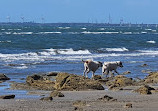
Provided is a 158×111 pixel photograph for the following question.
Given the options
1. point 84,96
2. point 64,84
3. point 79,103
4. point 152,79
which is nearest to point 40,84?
point 64,84

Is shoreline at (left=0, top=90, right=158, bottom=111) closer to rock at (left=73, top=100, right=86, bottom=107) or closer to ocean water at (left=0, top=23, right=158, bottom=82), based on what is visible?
rock at (left=73, top=100, right=86, bottom=107)

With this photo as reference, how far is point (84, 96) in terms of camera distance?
16.5m

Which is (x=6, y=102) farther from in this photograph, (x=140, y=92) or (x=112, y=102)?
(x=140, y=92)

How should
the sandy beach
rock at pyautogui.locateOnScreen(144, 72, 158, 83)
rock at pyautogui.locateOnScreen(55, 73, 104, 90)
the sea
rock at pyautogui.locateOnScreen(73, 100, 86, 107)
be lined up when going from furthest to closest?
the sea, rock at pyautogui.locateOnScreen(144, 72, 158, 83), rock at pyautogui.locateOnScreen(55, 73, 104, 90), rock at pyautogui.locateOnScreen(73, 100, 86, 107), the sandy beach

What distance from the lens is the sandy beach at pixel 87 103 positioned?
13594 mm

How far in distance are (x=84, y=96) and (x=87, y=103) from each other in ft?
6.21

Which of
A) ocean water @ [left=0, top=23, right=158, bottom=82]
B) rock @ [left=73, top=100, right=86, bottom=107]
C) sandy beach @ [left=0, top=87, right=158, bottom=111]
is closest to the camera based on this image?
sandy beach @ [left=0, top=87, right=158, bottom=111]

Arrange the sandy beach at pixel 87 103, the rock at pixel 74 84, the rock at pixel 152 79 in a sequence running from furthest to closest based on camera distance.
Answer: the rock at pixel 152 79 → the rock at pixel 74 84 → the sandy beach at pixel 87 103

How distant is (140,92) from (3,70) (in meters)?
12.5

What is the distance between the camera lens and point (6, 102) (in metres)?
14.8

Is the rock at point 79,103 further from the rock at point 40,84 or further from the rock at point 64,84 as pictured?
the rock at point 40,84

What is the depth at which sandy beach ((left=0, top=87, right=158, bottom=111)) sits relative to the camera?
1359 centimetres

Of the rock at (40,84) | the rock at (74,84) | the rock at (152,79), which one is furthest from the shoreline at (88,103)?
the rock at (152,79)

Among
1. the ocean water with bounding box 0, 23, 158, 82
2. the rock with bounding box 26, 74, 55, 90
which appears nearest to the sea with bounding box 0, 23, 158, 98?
the ocean water with bounding box 0, 23, 158, 82
